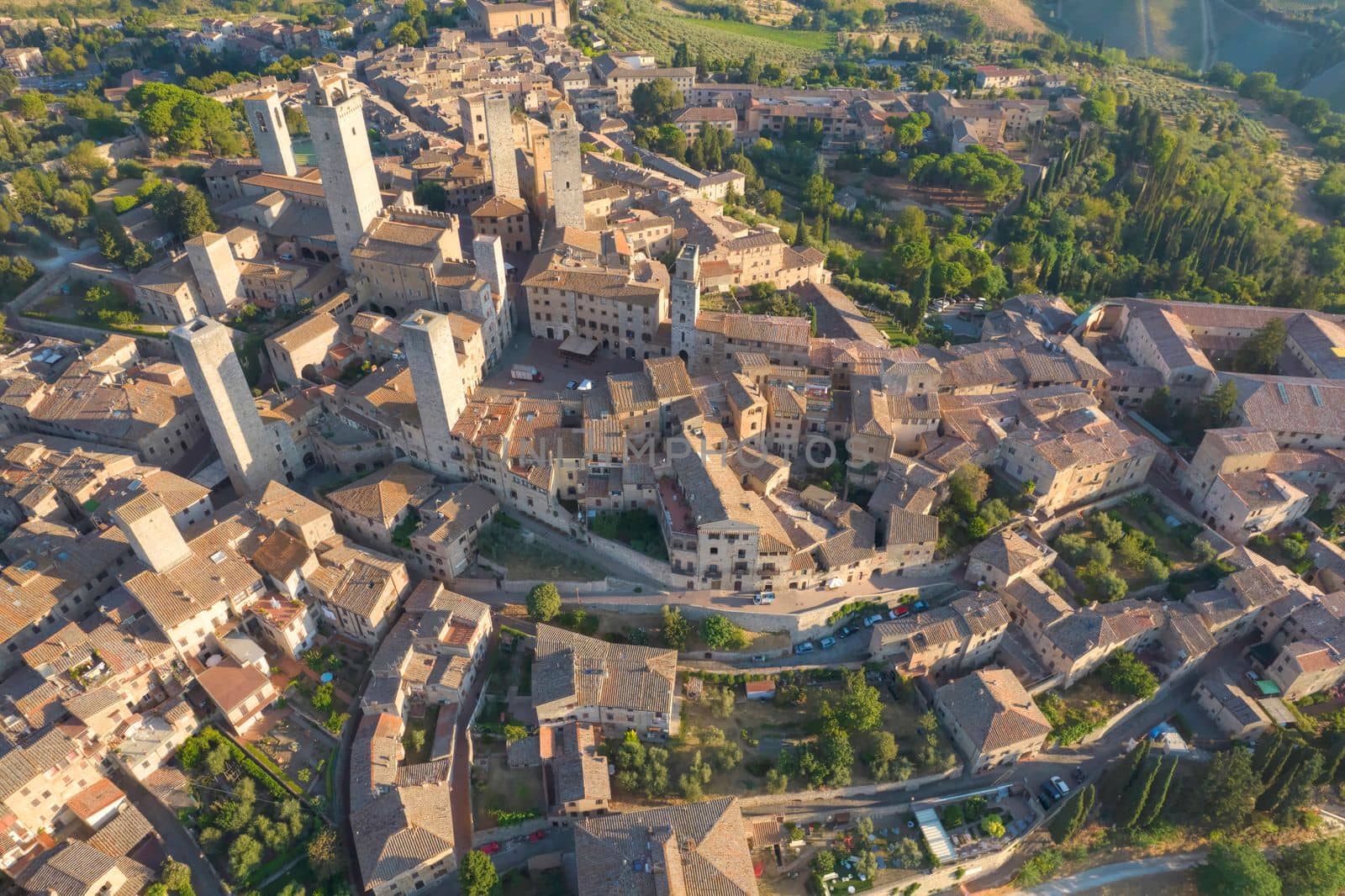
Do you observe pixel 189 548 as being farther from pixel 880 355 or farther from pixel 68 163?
pixel 68 163

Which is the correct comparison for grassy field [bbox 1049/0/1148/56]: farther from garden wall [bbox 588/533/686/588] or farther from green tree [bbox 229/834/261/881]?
green tree [bbox 229/834/261/881]

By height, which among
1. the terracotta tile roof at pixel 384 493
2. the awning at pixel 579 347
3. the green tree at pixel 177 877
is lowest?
the green tree at pixel 177 877

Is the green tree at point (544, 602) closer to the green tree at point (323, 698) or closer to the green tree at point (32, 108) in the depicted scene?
the green tree at point (323, 698)

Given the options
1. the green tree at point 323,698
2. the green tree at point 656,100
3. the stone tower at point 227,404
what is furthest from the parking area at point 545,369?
the green tree at point 656,100

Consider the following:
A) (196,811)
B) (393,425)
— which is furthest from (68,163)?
(196,811)

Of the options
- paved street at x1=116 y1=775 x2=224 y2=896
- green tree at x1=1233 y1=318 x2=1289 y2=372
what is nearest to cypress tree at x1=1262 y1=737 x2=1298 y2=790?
green tree at x1=1233 y1=318 x2=1289 y2=372
